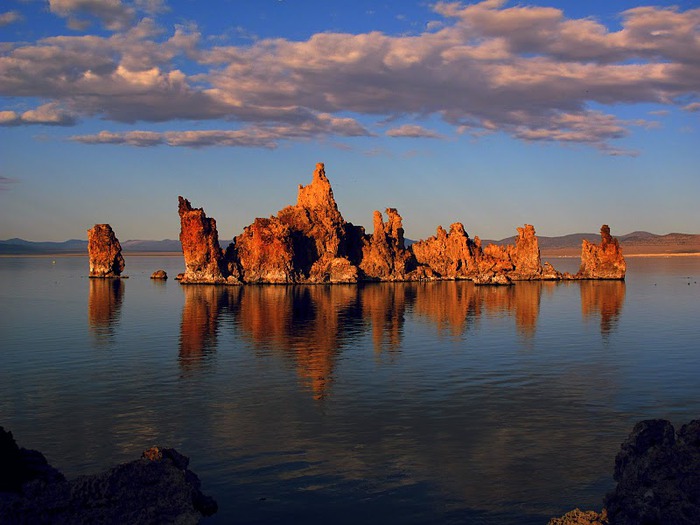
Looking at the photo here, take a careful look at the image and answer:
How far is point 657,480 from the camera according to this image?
21.7 metres

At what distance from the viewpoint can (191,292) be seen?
16588 centimetres

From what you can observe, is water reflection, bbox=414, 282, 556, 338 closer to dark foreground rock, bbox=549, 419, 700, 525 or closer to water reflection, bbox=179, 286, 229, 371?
water reflection, bbox=179, 286, 229, 371

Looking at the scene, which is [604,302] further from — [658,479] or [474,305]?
[658,479]

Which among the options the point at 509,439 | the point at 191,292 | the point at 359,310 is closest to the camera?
the point at 509,439

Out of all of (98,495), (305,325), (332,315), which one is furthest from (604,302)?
(98,495)

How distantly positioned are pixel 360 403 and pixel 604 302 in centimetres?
10300

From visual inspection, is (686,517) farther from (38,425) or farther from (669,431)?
(38,425)

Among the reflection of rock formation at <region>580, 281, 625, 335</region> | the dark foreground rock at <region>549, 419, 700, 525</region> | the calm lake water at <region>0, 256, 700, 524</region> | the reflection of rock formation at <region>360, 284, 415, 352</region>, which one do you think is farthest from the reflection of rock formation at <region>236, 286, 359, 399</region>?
the reflection of rock formation at <region>580, 281, 625, 335</region>

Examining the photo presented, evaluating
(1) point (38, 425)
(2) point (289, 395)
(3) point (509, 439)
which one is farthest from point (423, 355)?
(1) point (38, 425)

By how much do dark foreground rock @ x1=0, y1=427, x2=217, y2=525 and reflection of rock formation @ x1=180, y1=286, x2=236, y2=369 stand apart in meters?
38.9

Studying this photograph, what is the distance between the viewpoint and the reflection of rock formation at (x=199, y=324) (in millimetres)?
69062

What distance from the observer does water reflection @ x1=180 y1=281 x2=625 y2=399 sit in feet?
234

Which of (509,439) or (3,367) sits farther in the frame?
(3,367)

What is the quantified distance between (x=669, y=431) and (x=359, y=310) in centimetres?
9603
